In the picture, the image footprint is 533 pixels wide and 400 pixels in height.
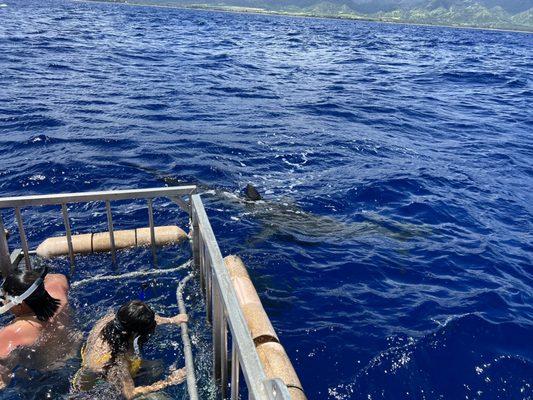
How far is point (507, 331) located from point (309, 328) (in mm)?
3259

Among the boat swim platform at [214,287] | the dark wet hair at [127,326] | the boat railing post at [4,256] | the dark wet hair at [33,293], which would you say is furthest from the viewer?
the boat railing post at [4,256]

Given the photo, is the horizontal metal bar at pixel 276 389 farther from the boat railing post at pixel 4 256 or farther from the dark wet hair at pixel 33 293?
the boat railing post at pixel 4 256

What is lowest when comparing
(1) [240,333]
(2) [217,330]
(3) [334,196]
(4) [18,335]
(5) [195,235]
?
(3) [334,196]

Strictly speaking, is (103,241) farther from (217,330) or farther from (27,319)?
(217,330)

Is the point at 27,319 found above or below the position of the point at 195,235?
below

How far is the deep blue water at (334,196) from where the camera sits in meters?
6.74

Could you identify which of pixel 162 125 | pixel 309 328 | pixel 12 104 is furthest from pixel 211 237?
pixel 12 104

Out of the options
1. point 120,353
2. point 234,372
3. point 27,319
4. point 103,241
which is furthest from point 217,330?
point 103,241

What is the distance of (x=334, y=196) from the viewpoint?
12133 mm

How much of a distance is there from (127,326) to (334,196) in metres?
8.16

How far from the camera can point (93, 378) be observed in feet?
16.4

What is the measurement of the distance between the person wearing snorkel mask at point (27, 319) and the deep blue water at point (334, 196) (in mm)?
333

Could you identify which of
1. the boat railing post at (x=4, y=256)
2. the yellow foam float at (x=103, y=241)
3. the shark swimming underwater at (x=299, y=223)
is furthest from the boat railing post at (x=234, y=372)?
the shark swimming underwater at (x=299, y=223)

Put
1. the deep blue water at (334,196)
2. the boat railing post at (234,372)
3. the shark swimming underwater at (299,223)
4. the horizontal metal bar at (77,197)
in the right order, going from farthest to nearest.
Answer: the shark swimming underwater at (299,223), the deep blue water at (334,196), the horizontal metal bar at (77,197), the boat railing post at (234,372)
